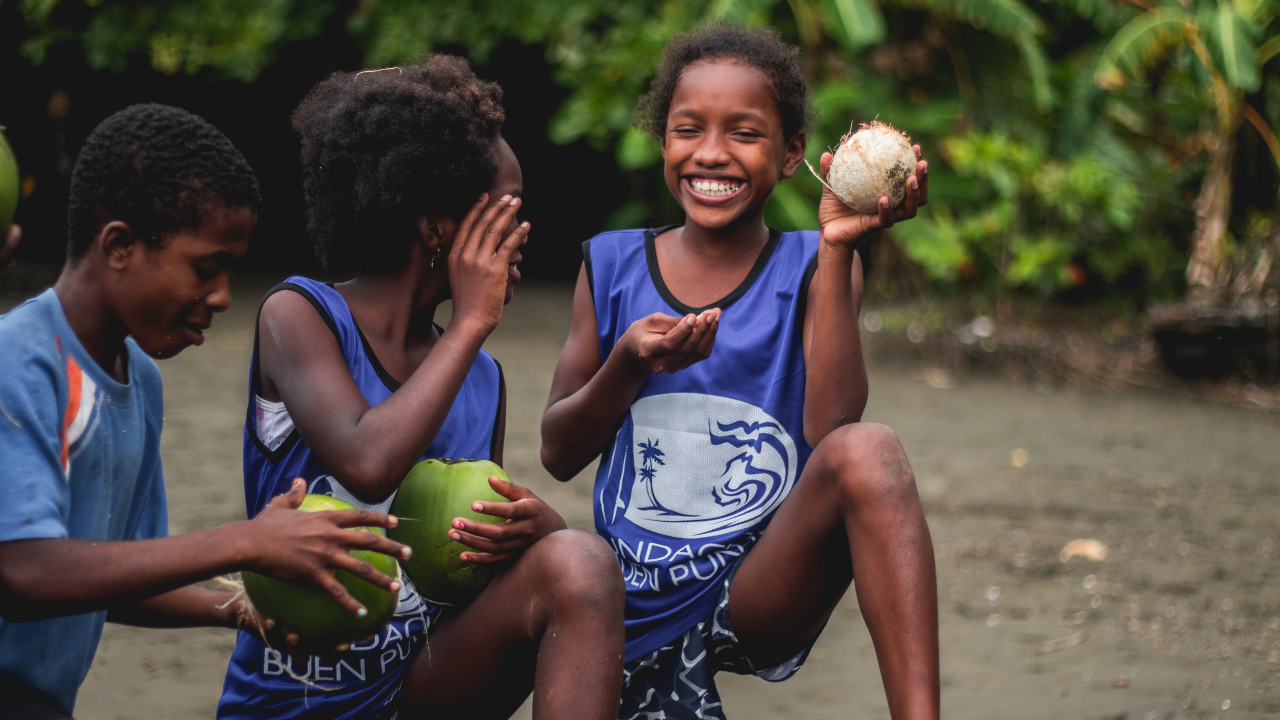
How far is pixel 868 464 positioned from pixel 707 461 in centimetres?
48

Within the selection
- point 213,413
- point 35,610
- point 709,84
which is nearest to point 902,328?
point 213,413

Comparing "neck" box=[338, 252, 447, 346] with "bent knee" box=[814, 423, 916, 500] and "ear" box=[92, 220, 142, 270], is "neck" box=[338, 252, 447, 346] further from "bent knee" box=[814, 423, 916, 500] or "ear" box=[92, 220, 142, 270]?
"bent knee" box=[814, 423, 916, 500]

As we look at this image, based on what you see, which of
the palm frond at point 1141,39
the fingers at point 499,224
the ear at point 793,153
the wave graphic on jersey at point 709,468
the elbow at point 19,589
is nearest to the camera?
the elbow at point 19,589

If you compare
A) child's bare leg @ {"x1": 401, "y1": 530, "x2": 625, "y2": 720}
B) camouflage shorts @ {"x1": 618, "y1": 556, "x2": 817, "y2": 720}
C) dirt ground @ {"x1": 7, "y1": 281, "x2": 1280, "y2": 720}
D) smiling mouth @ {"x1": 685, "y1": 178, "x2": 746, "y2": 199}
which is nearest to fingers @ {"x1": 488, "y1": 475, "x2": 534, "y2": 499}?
Result: child's bare leg @ {"x1": 401, "y1": 530, "x2": 625, "y2": 720}

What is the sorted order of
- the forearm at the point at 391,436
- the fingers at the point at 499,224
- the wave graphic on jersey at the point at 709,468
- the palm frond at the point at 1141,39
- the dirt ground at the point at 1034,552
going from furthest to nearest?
the palm frond at the point at 1141,39, the dirt ground at the point at 1034,552, the wave graphic on jersey at the point at 709,468, the fingers at the point at 499,224, the forearm at the point at 391,436

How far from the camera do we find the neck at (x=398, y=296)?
2215 millimetres

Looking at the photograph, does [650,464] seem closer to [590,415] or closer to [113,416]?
[590,415]

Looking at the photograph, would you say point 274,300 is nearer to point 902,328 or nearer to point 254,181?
point 254,181

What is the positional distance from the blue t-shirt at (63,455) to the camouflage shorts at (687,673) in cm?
101

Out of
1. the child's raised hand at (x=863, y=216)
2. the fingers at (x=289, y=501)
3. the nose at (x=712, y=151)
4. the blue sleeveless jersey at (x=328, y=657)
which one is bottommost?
the blue sleeveless jersey at (x=328, y=657)

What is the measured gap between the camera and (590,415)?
2361 millimetres

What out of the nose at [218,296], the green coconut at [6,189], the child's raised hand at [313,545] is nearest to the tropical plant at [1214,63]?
the nose at [218,296]

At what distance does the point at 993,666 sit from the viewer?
330cm

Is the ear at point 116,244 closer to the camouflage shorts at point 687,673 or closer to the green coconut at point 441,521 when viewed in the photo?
the green coconut at point 441,521
